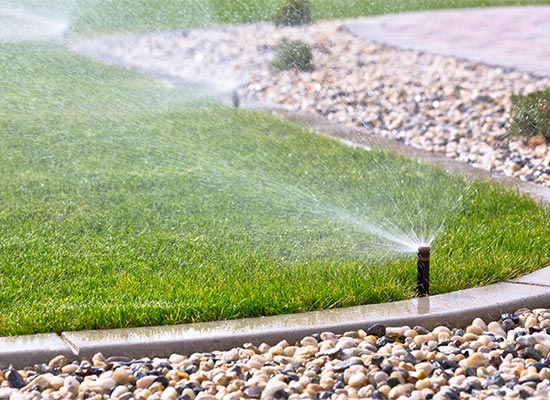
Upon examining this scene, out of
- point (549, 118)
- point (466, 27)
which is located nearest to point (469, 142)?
point (549, 118)

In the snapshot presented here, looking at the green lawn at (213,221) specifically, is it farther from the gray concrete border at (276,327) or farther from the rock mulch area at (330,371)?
the rock mulch area at (330,371)

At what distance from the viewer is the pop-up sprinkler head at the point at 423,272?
3646mm

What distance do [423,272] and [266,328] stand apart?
656mm

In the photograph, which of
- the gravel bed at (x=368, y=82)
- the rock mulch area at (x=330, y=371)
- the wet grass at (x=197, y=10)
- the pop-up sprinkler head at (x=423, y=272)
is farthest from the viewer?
the wet grass at (x=197, y=10)

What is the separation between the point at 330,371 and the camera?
10.2 feet

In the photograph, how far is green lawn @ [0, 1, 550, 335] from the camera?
3.68 meters

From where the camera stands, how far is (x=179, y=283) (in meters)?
3.85

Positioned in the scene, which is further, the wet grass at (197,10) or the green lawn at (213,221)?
the wet grass at (197,10)

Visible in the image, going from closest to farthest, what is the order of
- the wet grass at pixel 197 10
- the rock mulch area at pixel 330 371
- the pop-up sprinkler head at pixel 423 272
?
the rock mulch area at pixel 330 371, the pop-up sprinkler head at pixel 423 272, the wet grass at pixel 197 10

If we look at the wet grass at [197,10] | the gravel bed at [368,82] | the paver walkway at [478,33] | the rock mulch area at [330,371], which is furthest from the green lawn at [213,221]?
the wet grass at [197,10]

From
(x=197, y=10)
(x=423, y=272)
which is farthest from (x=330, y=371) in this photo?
(x=197, y=10)

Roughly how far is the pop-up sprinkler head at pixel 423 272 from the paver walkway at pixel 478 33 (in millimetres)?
5831

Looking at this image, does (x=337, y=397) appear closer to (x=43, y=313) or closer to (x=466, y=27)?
(x=43, y=313)

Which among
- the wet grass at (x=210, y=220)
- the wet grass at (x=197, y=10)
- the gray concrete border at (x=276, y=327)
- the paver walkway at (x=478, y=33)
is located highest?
the wet grass at (x=197, y=10)
